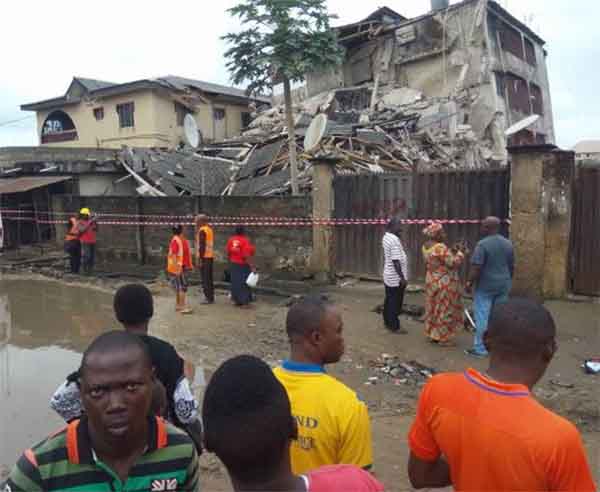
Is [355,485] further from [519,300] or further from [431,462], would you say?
[519,300]

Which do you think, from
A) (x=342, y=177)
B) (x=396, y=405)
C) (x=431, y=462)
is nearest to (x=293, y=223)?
(x=342, y=177)

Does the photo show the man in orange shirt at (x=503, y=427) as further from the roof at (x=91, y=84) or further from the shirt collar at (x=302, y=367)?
the roof at (x=91, y=84)

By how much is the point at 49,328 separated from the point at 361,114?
609 inches

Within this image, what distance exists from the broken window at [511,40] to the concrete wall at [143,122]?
15.0 metres

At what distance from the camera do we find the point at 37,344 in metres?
7.13

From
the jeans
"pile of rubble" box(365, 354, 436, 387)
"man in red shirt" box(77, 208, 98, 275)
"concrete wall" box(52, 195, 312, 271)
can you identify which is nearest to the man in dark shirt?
"pile of rubble" box(365, 354, 436, 387)

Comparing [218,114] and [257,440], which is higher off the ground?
[218,114]

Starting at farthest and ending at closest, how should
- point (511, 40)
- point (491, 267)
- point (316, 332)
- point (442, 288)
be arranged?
1. point (511, 40)
2. point (442, 288)
3. point (491, 267)
4. point (316, 332)

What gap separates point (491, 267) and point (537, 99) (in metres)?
23.1

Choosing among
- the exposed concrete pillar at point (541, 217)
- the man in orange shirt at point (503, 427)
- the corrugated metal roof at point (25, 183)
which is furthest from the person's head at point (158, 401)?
the corrugated metal roof at point (25, 183)

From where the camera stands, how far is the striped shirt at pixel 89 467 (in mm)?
1547

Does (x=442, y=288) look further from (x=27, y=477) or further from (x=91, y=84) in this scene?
(x=91, y=84)

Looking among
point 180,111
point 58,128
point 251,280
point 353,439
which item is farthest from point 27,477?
point 58,128

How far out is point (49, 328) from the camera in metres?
7.89
